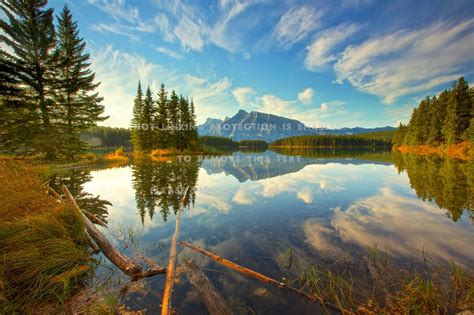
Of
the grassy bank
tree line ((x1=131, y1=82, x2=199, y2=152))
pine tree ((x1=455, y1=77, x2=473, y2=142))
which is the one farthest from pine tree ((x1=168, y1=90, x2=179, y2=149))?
pine tree ((x1=455, y1=77, x2=473, y2=142))

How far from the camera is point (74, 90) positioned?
21203 mm

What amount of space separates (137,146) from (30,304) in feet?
138

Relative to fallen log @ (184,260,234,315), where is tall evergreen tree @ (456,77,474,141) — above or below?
above

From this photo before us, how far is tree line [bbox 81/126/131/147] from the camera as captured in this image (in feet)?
380

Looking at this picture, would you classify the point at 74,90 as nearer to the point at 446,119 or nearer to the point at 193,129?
the point at 193,129

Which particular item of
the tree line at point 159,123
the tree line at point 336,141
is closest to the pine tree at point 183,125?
the tree line at point 159,123

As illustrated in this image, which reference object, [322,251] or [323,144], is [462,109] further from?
[323,144]

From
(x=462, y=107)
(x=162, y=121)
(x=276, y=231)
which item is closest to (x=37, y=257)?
(x=276, y=231)

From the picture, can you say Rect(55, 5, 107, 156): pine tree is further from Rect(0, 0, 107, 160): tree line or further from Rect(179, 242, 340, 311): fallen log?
Rect(179, 242, 340, 311): fallen log

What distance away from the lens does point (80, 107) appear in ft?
72.6

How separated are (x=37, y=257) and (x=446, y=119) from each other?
63.0 metres

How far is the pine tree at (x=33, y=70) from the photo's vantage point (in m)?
16.8

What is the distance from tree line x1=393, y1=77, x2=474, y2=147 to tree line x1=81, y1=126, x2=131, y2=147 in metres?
136

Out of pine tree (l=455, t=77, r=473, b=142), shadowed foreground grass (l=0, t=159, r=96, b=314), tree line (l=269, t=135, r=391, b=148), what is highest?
pine tree (l=455, t=77, r=473, b=142)
